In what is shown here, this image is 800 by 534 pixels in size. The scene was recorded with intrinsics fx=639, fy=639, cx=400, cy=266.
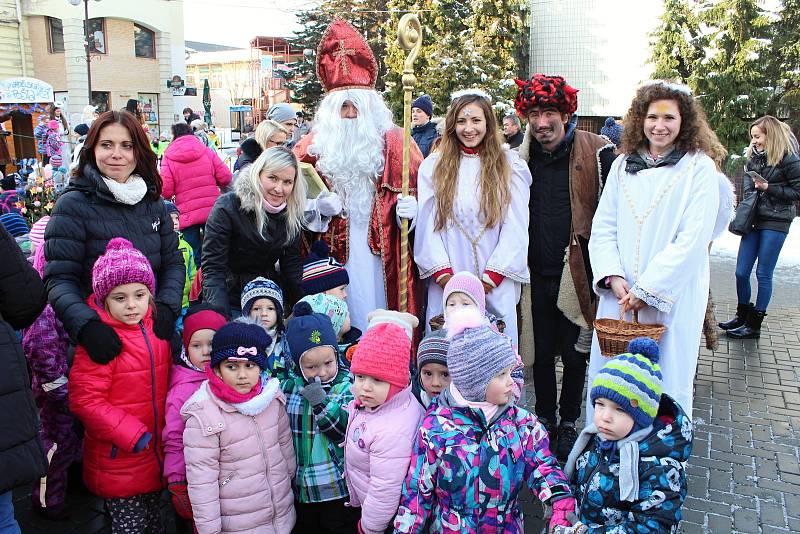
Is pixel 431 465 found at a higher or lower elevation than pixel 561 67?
lower

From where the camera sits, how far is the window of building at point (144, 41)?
30484mm

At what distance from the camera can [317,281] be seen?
3959 millimetres

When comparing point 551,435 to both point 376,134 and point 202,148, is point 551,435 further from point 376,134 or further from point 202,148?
point 202,148

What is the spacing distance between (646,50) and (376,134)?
15.2 m

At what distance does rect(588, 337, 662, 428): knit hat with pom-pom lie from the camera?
248 centimetres

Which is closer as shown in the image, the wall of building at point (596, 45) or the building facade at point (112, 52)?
the wall of building at point (596, 45)

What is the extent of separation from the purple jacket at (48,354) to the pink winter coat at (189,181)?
362 cm

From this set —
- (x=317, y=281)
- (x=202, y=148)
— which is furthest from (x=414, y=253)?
(x=202, y=148)

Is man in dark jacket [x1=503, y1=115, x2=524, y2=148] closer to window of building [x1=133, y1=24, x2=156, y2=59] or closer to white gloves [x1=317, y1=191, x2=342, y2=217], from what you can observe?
white gloves [x1=317, y1=191, x2=342, y2=217]

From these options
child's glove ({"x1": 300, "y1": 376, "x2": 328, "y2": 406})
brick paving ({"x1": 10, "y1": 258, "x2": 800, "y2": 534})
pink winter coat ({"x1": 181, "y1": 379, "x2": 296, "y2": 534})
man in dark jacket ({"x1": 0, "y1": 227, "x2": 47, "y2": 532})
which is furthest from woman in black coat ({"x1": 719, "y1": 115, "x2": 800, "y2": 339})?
man in dark jacket ({"x1": 0, "y1": 227, "x2": 47, "y2": 532})

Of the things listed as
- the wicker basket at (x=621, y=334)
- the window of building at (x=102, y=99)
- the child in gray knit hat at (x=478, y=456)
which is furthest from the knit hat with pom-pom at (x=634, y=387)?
the window of building at (x=102, y=99)

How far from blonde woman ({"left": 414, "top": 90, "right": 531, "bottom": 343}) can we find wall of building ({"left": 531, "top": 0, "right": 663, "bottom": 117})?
14586 mm

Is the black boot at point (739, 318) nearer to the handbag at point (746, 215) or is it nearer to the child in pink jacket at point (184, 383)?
the handbag at point (746, 215)

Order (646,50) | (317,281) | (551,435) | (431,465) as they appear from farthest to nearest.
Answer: (646,50), (551,435), (317,281), (431,465)
